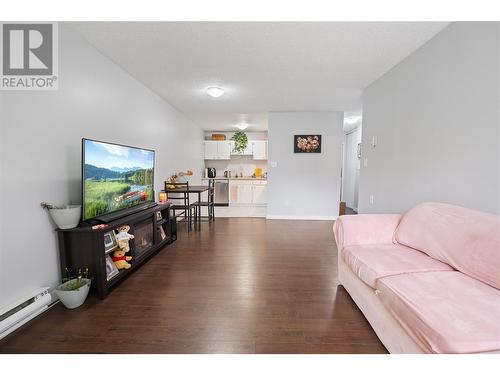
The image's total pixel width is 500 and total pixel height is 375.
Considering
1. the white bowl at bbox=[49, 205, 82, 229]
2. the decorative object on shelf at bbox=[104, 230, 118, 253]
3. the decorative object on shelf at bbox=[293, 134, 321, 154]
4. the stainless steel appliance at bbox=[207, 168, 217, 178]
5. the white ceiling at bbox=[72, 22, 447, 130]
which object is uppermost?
the white ceiling at bbox=[72, 22, 447, 130]

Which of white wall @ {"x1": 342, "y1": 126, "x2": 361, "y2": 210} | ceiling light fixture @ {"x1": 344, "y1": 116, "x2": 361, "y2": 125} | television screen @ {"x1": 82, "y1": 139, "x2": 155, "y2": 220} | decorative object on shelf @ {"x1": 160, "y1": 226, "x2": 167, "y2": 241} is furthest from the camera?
white wall @ {"x1": 342, "y1": 126, "x2": 361, "y2": 210}

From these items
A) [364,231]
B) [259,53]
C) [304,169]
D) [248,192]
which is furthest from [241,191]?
[364,231]

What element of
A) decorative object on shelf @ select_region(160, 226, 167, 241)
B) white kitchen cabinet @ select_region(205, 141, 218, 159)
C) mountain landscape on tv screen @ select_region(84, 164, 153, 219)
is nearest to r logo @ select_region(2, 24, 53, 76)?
mountain landscape on tv screen @ select_region(84, 164, 153, 219)

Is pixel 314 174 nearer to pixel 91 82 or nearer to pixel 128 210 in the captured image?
pixel 128 210

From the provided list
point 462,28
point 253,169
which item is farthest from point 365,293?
point 253,169

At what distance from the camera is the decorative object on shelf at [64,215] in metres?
1.71

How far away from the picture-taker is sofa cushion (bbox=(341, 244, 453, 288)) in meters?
1.42

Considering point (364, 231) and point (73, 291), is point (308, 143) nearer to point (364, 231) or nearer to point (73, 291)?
point (364, 231)

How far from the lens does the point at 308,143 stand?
15.9 feet

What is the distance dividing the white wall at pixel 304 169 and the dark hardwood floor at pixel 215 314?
226 cm

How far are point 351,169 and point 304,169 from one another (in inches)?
93.4

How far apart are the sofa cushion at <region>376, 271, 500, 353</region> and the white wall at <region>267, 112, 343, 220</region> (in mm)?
3609

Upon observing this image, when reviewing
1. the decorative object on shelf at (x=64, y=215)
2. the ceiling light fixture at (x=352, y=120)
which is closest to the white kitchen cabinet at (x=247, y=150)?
the ceiling light fixture at (x=352, y=120)

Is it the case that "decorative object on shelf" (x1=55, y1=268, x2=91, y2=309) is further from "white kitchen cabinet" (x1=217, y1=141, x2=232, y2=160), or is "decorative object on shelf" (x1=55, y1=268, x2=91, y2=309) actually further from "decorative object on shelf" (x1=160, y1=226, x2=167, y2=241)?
"white kitchen cabinet" (x1=217, y1=141, x2=232, y2=160)
